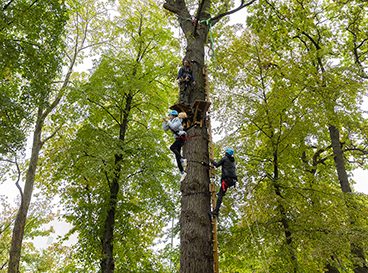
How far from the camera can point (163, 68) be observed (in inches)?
471

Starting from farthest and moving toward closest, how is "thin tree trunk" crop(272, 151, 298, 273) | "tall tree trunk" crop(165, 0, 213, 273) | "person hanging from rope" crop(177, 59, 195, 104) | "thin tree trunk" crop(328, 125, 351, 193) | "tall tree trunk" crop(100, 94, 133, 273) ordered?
"thin tree trunk" crop(328, 125, 351, 193)
"tall tree trunk" crop(100, 94, 133, 273)
"thin tree trunk" crop(272, 151, 298, 273)
"person hanging from rope" crop(177, 59, 195, 104)
"tall tree trunk" crop(165, 0, 213, 273)

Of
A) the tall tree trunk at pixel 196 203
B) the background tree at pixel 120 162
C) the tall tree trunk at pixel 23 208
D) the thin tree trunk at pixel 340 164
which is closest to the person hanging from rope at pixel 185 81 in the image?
the tall tree trunk at pixel 196 203

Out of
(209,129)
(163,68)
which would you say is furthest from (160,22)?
(209,129)

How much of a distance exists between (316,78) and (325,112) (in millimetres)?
963

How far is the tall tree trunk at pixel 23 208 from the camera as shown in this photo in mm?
9955

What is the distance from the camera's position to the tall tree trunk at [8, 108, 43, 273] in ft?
32.7

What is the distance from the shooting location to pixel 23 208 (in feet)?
36.4

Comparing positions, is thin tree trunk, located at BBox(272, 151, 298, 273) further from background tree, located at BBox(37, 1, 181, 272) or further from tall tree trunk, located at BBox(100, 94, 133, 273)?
tall tree trunk, located at BBox(100, 94, 133, 273)

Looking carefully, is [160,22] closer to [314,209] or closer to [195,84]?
[195,84]

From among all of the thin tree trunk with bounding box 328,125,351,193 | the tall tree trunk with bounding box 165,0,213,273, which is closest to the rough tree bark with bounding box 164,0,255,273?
the tall tree trunk with bounding box 165,0,213,273

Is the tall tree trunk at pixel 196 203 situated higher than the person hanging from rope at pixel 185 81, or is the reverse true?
the person hanging from rope at pixel 185 81

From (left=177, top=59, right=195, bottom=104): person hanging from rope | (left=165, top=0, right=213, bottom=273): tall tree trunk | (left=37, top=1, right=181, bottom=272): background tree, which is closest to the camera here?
(left=165, top=0, right=213, bottom=273): tall tree trunk

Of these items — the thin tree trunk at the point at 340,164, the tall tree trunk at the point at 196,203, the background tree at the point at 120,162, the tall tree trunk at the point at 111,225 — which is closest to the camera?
the tall tree trunk at the point at 196,203

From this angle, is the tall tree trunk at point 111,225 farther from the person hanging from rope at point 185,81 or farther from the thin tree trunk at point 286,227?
the thin tree trunk at point 286,227
